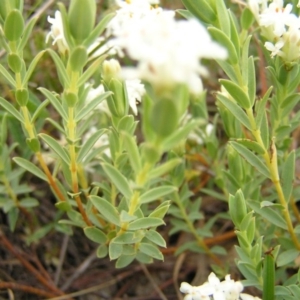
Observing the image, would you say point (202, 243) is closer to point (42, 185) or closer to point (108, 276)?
point (108, 276)

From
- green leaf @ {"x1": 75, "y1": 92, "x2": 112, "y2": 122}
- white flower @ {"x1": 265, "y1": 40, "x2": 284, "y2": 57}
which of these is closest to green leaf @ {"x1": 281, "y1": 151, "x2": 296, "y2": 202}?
white flower @ {"x1": 265, "y1": 40, "x2": 284, "y2": 57}

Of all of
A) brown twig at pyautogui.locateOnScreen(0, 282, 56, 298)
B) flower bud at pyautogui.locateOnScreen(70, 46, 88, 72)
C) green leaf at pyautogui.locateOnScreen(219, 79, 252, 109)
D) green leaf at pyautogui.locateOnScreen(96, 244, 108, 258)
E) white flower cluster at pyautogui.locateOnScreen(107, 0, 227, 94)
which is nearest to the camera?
white flower cluster at pyautogui.locateOnScreen(107, 0, 227, 94)

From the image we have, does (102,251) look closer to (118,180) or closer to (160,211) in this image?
(160,211)

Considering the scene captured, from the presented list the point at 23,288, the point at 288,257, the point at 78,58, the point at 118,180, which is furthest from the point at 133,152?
the point at 23,288

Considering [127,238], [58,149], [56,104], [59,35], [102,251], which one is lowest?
[102,251]

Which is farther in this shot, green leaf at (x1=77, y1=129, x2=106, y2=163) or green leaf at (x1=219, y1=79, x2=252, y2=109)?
green leaf at (x1=77, y1=129, x2=106, y2=163)

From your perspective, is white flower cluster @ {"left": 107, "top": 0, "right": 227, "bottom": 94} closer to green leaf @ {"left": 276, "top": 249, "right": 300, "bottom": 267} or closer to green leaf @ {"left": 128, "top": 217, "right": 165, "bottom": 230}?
green leaf @ {"left": 128, "top": 217, "right": 165, "bottom": 230}

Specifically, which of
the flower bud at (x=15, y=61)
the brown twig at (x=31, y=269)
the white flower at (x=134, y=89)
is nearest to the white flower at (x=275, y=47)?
the white flower at (x=134, y=89)
